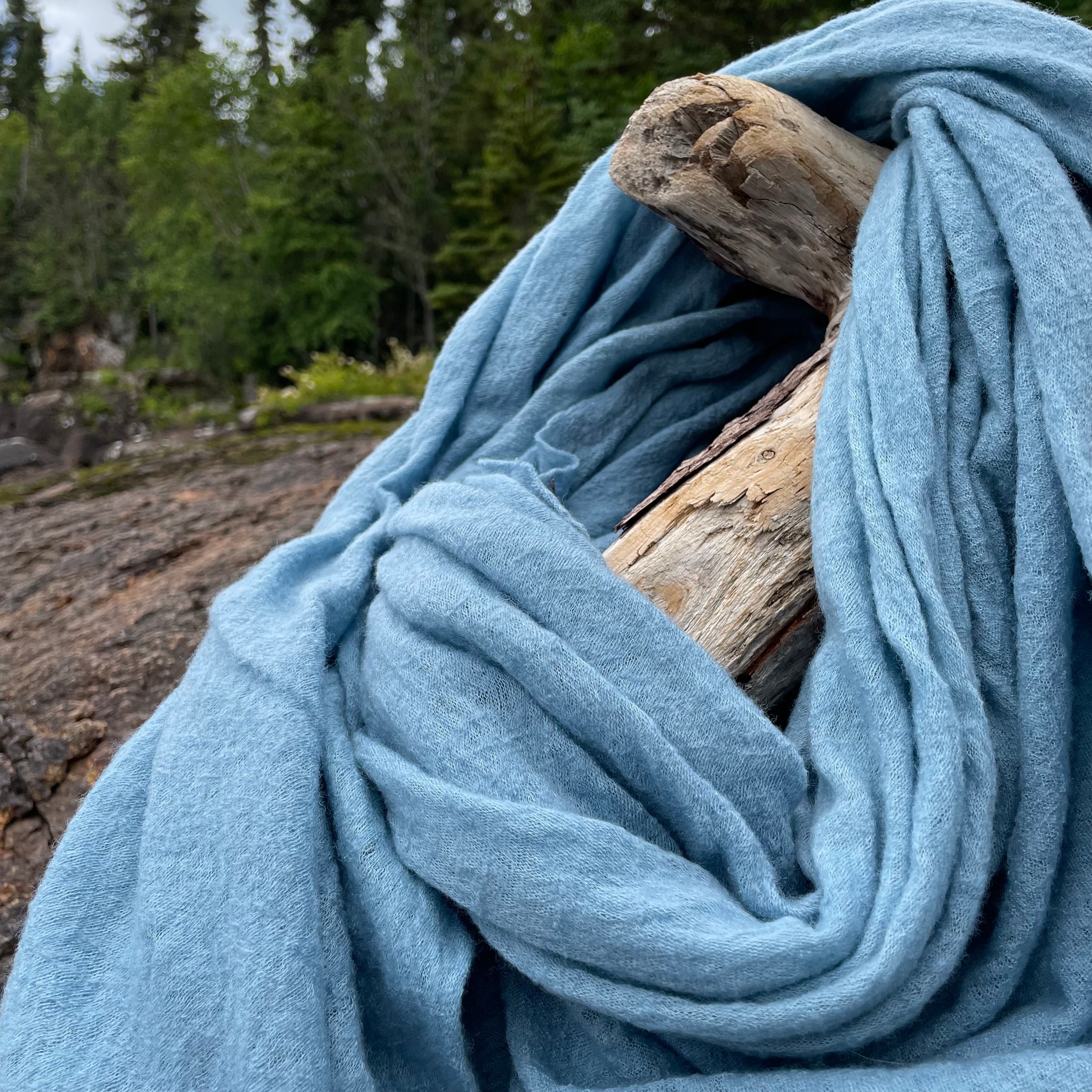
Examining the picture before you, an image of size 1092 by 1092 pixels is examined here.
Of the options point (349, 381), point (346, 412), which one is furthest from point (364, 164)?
point (346, 412)

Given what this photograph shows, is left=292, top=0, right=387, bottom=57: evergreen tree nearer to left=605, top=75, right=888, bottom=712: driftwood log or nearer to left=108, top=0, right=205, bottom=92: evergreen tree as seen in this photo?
left=108, top=0, right=205, bottom=92: evergreen tree

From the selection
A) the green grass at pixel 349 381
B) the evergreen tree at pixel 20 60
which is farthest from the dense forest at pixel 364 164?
the evergreen tree at pixel 20 60

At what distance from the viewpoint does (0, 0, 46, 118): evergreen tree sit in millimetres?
22969

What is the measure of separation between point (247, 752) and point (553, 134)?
11.8 m

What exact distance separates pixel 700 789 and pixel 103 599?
177 cm

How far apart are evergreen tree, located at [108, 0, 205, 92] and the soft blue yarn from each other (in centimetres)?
2417

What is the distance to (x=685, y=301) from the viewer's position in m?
1.37

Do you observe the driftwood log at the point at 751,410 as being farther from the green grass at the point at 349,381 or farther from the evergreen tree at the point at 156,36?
the evergreen tree at the point at 156,36

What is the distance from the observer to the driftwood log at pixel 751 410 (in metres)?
1.02

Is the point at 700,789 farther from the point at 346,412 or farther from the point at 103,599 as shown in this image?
the point at 346,412

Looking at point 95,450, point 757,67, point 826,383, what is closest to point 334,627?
point 826,383

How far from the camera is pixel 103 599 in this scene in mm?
2025

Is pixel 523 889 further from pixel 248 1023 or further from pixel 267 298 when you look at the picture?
pixel 267 298

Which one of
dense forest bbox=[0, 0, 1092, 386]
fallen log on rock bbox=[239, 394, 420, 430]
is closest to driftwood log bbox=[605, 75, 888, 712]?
fallen log on rock bbox=[239, 394, 420, 430]
